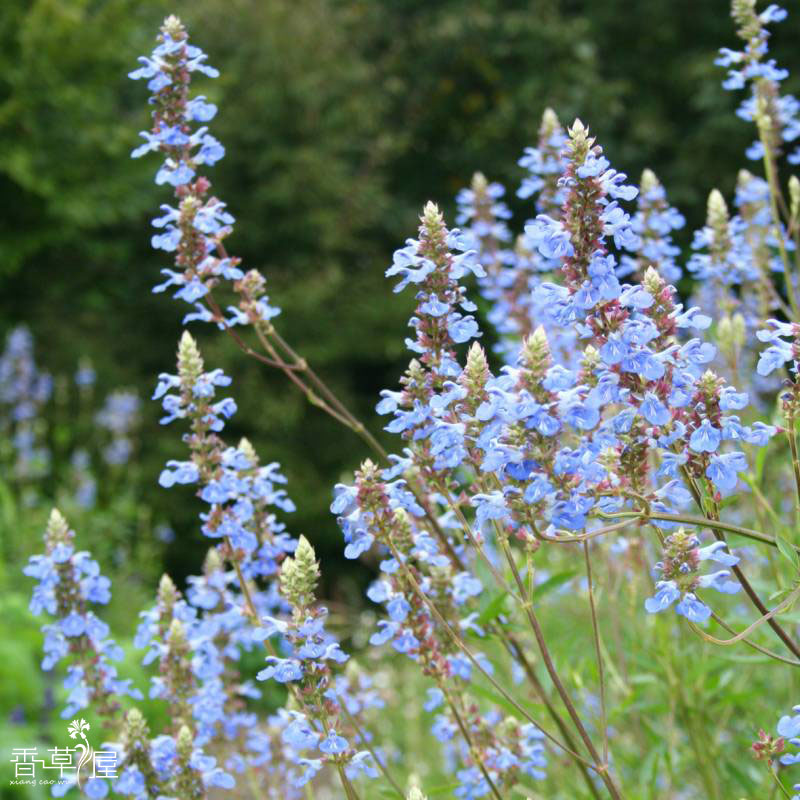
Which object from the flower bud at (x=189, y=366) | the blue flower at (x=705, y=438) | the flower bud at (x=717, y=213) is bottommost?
the blue flower at (x=705, y=438)

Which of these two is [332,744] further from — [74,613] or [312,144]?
[312,144]

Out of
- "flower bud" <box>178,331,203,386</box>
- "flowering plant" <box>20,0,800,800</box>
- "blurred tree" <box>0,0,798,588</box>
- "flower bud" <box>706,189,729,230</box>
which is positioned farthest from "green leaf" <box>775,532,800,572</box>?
"blurred tree" <box>0,0,798,588</box>

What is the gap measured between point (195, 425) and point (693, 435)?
4.05 ft

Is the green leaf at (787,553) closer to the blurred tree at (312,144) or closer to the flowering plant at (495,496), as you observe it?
the flowering plant at (495,496)

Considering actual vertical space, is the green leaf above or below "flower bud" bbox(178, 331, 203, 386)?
below

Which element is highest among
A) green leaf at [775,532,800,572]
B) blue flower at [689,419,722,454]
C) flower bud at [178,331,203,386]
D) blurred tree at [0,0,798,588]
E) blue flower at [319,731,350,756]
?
blurred tree at [0,0,798,588]

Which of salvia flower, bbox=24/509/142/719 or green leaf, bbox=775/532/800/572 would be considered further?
salvia flower, bbox=24/509/142/719

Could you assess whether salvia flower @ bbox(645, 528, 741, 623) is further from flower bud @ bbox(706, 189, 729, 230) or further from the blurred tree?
the blurred tree

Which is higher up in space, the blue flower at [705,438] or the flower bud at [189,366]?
the flower bud at [189,366]

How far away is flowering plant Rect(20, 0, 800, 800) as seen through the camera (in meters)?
1.67

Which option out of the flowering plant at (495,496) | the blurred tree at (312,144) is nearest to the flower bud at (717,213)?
the flowering plant at (495,496)

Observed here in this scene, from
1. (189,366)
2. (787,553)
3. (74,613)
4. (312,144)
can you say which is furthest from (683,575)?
(312,144)

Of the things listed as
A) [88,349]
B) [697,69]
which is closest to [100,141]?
[88,349]

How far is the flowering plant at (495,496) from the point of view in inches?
65.7
